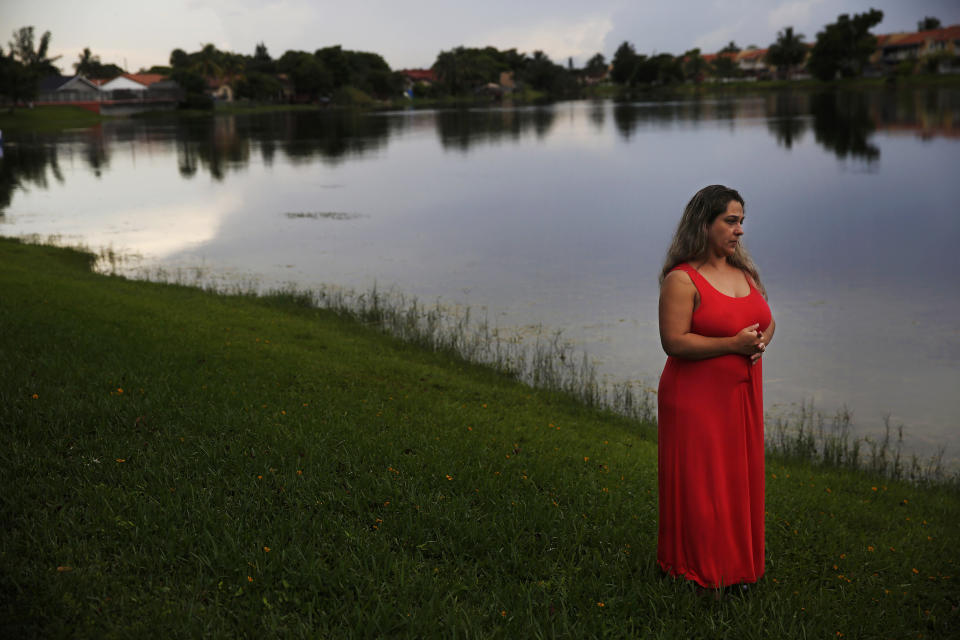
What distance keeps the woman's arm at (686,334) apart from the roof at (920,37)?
522ft

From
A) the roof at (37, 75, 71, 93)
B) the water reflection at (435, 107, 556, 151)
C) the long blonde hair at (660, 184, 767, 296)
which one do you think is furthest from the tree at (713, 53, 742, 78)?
the long blonde hair at (660, 184, 767, 296)

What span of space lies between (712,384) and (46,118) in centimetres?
10783

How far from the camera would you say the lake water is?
1427cm

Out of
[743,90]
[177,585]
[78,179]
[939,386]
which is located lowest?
[939,386]

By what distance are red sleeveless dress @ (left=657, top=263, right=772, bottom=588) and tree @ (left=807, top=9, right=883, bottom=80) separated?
5658 inches

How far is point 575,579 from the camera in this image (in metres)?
5.16

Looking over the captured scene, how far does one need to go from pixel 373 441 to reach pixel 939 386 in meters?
9.62

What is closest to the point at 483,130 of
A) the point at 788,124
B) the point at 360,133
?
the point at 360,133

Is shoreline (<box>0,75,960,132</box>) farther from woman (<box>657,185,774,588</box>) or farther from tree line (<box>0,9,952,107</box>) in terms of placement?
woman (<box>657,185,774,588</box>)

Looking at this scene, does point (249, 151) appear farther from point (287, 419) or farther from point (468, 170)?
point (287, 419)

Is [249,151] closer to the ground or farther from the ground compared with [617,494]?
farther from the ground

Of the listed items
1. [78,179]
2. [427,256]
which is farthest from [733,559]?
[78,179]

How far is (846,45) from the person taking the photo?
131125 millimetres

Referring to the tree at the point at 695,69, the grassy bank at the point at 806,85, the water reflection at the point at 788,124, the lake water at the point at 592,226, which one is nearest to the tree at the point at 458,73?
the grassy bank at the point at 806,85
